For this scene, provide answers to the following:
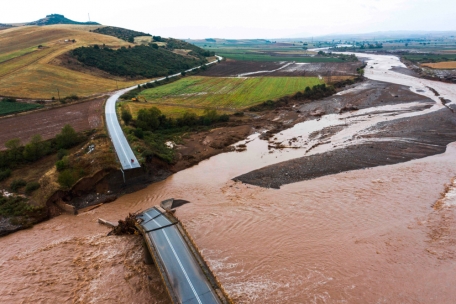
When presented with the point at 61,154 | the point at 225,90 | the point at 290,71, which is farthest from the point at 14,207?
the point at 290,71

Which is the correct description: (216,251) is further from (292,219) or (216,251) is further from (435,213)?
(435,213)

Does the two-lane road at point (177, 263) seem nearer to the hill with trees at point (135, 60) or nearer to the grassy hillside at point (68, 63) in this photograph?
the grassy hillside at point (68, 63)

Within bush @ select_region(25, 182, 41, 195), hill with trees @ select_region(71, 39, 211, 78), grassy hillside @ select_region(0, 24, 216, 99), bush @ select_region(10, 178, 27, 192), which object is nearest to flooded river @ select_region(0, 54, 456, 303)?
bush @ select_region(25, 182, 41, 195)

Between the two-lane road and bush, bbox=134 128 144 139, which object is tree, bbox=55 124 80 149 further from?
the two-lane road

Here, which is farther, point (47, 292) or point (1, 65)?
point (1, 65)

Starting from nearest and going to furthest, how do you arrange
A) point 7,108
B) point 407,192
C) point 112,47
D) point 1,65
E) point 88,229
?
point 88,229 → point 407,192 → point 7,108 → point 1,65 → point 112,47

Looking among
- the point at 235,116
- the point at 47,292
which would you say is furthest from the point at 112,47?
the point at 47,292

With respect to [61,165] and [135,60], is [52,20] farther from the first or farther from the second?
[61,165]
